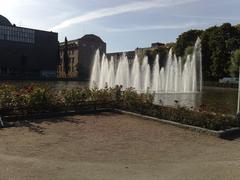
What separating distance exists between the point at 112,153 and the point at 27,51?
331 feet

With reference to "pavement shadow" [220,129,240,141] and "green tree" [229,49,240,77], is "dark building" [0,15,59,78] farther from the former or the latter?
"pavement shadow" [220,129,240,141]

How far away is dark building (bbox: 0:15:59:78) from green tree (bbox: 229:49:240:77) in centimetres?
5733

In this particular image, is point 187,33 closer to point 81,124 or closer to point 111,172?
point 81,124

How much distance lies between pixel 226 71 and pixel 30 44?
62996mm

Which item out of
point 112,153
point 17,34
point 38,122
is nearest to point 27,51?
point 17,34

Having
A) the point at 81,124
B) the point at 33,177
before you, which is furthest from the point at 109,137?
the point at 33,177

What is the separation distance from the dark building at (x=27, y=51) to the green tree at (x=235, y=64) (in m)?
57.3

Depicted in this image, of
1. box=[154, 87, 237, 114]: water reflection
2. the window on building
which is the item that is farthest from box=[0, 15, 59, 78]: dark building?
box=[154, 87, 237, 114]: water reflection

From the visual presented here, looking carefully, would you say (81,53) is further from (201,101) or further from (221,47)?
(201,101)

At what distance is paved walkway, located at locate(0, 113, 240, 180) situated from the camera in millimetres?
7168

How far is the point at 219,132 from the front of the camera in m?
11.3

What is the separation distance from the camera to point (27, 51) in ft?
347

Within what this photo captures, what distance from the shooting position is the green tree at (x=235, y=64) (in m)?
55.0

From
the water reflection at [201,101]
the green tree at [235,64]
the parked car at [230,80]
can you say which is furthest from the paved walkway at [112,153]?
the parked car at [230,80]
